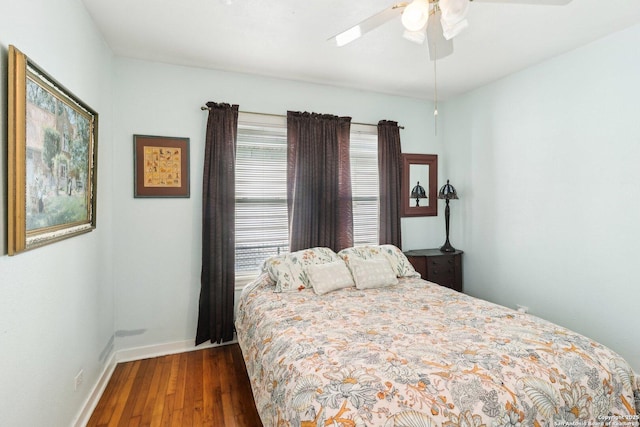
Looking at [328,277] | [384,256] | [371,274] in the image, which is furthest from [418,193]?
[328,277]

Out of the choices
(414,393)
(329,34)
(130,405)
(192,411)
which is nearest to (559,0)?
(329,34)

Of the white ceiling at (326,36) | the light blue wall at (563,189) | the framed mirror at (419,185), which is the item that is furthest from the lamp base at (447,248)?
the white ceiling at (326,36)

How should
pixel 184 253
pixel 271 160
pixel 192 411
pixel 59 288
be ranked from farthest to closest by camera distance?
pixel 271 160, pixel 184 253, pixel 192 411, pixel 59 288

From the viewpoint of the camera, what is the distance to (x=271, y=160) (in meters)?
3.21

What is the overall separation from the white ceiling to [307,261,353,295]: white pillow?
1.81m

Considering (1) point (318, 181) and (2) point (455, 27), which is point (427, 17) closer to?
(2) point (455, 27)

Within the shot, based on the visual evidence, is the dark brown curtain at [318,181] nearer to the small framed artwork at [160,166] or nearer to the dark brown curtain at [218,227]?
the dark brown curtain at [218,227]

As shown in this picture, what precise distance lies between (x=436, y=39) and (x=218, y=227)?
2.21 meters

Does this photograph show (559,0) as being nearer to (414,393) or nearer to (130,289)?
(414,393)

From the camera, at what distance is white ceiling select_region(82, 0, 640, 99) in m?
2.05

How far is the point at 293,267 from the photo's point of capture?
108 inches

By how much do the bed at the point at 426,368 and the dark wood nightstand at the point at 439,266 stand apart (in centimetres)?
126

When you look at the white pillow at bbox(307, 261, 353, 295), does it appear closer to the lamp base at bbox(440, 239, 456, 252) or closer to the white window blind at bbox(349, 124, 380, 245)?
the white window blind at bbox(349, 124, 380, 245)

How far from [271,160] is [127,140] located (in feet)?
4.16
